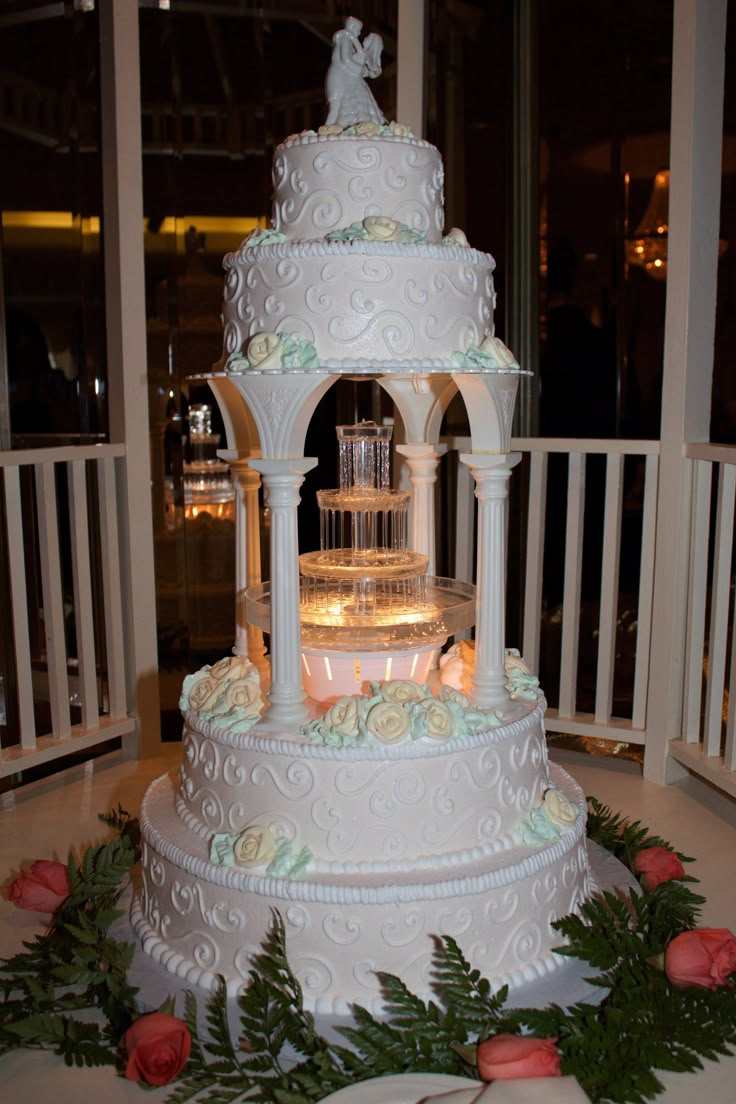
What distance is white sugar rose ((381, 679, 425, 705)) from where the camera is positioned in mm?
2580

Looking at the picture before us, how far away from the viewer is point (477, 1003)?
2.32 metres

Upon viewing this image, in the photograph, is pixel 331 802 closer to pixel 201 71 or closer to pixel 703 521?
pixel 703 521

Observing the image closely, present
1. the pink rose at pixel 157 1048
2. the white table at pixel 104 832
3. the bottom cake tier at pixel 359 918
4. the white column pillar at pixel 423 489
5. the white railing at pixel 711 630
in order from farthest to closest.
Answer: the white railing at pixel 711 630, the white column pillar at pixel 423 489, the bottom cake tier at pixel 359 918, the white table at pixel 104 832, the pink rose at pixel 157 1048

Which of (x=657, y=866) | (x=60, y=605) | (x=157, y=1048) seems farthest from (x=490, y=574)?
(x=60, y=605)

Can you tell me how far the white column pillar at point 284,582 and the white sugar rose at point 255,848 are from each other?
0.82 feet

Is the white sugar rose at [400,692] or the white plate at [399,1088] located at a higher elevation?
the white sugar rose at [400,692]

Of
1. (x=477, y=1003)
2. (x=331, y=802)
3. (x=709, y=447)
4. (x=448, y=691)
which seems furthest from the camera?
(x=709, y=447)

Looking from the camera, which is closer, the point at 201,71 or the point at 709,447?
the point at 709,447

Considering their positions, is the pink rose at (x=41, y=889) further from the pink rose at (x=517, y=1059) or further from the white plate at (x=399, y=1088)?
the pink rose at (x=517, y=1059)

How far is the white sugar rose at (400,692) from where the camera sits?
2580 mm

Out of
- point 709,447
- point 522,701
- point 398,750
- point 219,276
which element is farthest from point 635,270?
point 398,750

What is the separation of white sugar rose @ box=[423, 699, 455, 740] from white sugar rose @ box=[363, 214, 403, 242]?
108 cm

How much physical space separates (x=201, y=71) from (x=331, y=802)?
3537 millimetres

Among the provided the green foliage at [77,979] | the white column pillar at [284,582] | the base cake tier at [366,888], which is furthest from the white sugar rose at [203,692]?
the green foliage at [77,979]
